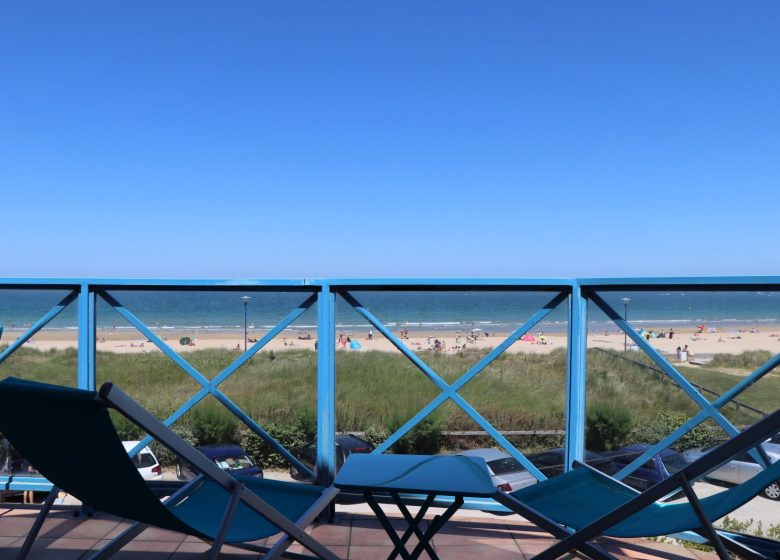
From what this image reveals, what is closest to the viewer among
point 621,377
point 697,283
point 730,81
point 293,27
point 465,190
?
point 697,283

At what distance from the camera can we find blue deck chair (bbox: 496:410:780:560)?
1.19 metres

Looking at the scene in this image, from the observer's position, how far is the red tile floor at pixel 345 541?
6.64ft

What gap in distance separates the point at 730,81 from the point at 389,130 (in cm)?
1982

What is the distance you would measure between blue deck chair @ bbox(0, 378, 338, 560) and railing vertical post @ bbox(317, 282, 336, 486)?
71 centimetres

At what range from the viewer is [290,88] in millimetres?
29406

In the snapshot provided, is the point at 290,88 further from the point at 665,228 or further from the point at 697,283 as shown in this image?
the point at 665,228

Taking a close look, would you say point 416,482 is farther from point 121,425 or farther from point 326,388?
point 121,425

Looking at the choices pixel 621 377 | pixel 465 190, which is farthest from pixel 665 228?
pixel 621 377

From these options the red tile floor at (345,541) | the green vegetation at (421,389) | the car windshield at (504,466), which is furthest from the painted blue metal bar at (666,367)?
the green vegetation at (421,389)

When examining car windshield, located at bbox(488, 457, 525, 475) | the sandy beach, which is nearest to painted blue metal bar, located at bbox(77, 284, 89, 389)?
car windshield, located at bbox(488, 457, 525, 475)

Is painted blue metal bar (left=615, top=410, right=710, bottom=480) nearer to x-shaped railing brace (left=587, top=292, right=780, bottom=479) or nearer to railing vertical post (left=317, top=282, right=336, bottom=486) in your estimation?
x-shaped railing brace (left=587, top=292, right=780, bottom=479)

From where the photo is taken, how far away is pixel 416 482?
1.44 m

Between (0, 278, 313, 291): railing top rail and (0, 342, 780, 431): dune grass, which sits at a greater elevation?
(0, 278, 313, 291): railing top rail

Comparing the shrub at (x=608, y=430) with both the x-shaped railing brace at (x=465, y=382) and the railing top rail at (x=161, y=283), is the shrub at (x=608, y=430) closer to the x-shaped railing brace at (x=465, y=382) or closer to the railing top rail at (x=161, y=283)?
the x-shaped railing brace at (x=465, y=382)
